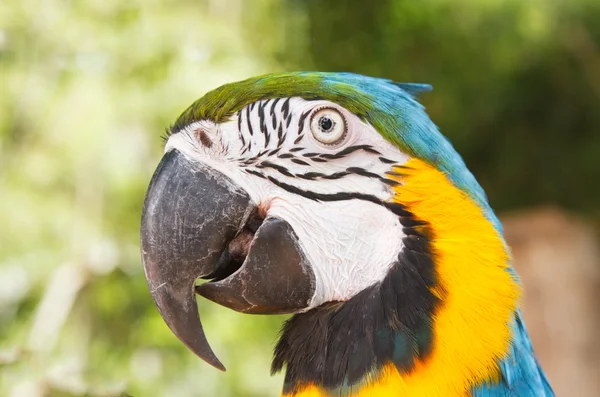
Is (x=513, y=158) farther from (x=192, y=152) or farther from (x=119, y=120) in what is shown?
(x=192, y=152)

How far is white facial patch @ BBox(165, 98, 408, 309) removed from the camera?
1.24 metres

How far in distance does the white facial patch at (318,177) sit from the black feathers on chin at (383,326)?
0.11ft

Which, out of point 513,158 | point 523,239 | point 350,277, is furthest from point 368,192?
point 513,158

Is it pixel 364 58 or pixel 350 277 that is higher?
pixel 364 58

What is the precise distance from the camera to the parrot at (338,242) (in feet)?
3.91

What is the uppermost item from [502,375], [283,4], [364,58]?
[283,4]

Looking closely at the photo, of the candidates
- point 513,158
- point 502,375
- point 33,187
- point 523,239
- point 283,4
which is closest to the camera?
point 502,375

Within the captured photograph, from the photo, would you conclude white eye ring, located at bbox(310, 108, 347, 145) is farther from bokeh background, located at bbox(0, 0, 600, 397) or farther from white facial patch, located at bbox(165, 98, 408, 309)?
bokeh background, located at bbox(0, 0, 600, 397)

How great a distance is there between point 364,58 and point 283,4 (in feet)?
1.66

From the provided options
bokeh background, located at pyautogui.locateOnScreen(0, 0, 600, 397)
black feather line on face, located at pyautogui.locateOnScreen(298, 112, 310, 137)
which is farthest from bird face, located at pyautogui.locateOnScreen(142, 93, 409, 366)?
bokeh background, located at pyautogui.locateOnScreen(0, 0, 600, 397)

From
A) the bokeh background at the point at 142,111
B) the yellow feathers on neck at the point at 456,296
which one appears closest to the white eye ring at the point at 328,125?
the yellow feathers on neck at the point at 456,296

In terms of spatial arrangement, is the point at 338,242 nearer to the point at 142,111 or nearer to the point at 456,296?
the point at 456,296

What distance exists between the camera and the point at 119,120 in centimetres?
343

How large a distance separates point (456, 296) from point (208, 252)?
0.45 meters
